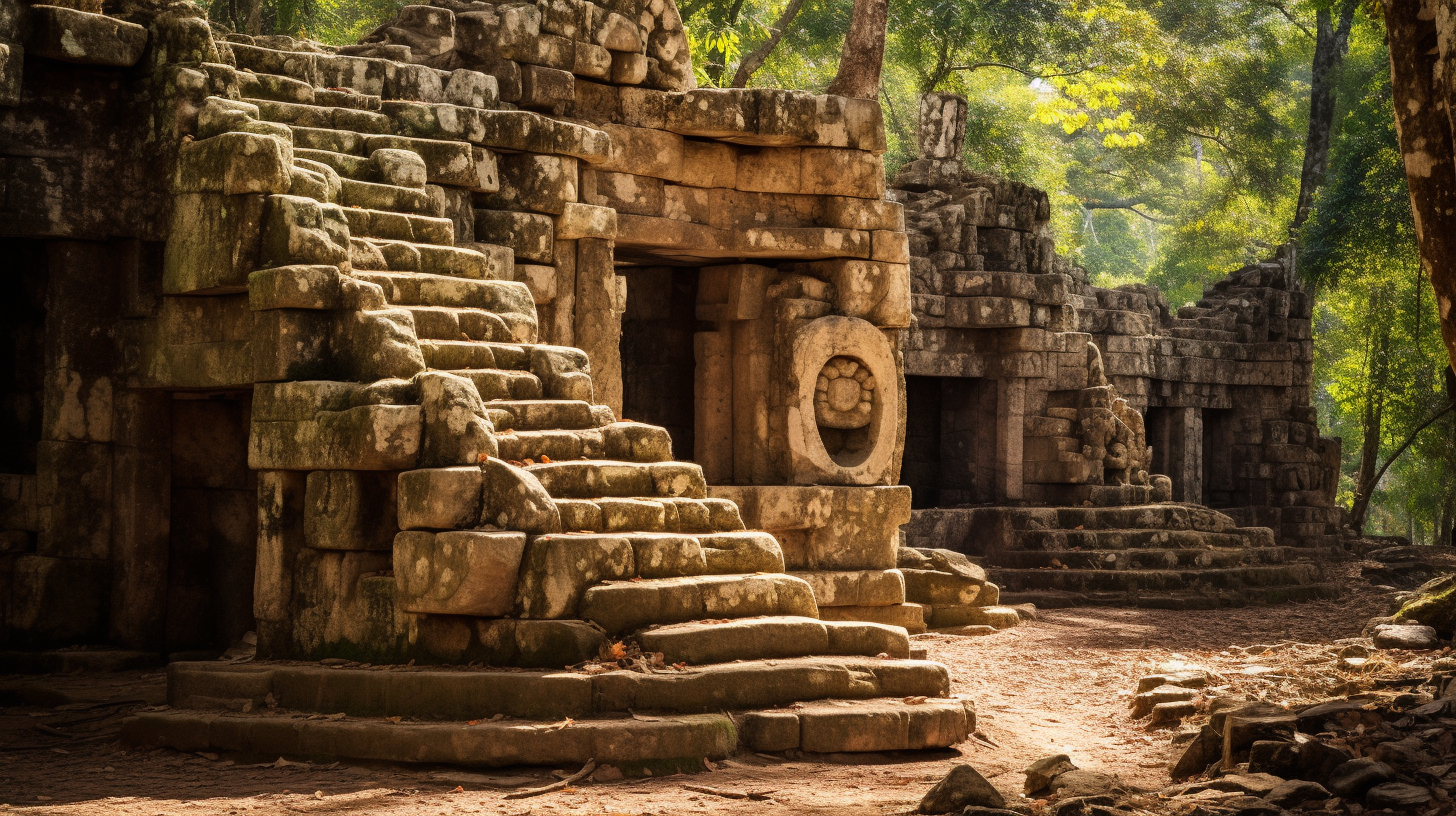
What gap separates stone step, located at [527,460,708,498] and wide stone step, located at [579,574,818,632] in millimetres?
643

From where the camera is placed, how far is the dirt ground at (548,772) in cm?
623

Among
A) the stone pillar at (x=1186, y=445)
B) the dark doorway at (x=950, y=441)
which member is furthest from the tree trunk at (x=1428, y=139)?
the stone pillar at (x=1186, y=445)

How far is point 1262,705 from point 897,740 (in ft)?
5.53

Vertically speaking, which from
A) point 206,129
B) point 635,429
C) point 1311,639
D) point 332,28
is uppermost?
point 332,28

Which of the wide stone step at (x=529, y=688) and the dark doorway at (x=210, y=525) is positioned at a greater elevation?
the dark doorway at (x=210, y=525)

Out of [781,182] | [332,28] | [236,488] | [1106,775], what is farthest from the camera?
[332,28]

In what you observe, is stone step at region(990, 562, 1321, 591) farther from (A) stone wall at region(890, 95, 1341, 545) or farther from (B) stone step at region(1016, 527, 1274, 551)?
(A) stone wall at region(890, 95, 1341, 545)

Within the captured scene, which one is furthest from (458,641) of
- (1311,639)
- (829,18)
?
(829,18)

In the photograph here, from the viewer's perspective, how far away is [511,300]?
9.02m

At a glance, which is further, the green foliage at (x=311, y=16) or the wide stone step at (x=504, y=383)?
the green foliage at (x=311, y=16)

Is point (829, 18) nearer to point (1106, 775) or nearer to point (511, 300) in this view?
point (511, 300)

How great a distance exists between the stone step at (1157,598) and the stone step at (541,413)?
336 inches

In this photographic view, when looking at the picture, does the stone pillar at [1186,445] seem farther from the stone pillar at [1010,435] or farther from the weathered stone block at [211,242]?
the weathered stone block at [211,242]

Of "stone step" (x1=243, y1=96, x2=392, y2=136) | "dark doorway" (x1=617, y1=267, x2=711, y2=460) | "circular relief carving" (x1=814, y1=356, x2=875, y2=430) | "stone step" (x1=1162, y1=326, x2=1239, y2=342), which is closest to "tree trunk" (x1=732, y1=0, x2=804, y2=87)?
"stone step" (x1=1162, y1=326, x2=1239, y2=342)
